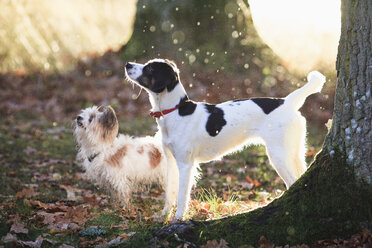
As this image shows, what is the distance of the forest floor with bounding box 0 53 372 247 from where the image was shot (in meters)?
4.16

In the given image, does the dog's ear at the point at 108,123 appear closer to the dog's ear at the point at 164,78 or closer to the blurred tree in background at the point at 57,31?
the dog's ear at the point at 164,78

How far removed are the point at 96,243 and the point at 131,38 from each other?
977 cm

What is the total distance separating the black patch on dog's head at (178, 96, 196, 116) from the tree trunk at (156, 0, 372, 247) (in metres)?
1.54

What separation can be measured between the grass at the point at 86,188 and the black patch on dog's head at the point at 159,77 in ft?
4.63

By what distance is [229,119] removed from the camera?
498 centimetres

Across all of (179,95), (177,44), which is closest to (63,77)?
(177,44)

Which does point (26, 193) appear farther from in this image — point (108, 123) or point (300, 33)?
point (300, 33)

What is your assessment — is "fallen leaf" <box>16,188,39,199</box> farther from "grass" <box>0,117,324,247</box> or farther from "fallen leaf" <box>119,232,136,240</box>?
"fallen leaf" <box>119,232,136,240</box>

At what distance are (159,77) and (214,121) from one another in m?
0.83

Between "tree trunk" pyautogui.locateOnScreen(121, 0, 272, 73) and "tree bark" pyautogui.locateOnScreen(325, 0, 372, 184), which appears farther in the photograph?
"tree trunk" pyautogui.locateOnScreen(121, 0, 272, 73)

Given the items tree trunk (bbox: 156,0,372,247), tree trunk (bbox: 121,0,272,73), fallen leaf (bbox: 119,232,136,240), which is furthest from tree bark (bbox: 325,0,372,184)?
tree trunk (bbox: 121,0,272,73)

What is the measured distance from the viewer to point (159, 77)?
4.66 m

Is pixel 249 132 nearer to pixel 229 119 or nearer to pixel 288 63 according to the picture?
pixel 229 119

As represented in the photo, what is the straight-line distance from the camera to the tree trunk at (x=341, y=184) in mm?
3334
